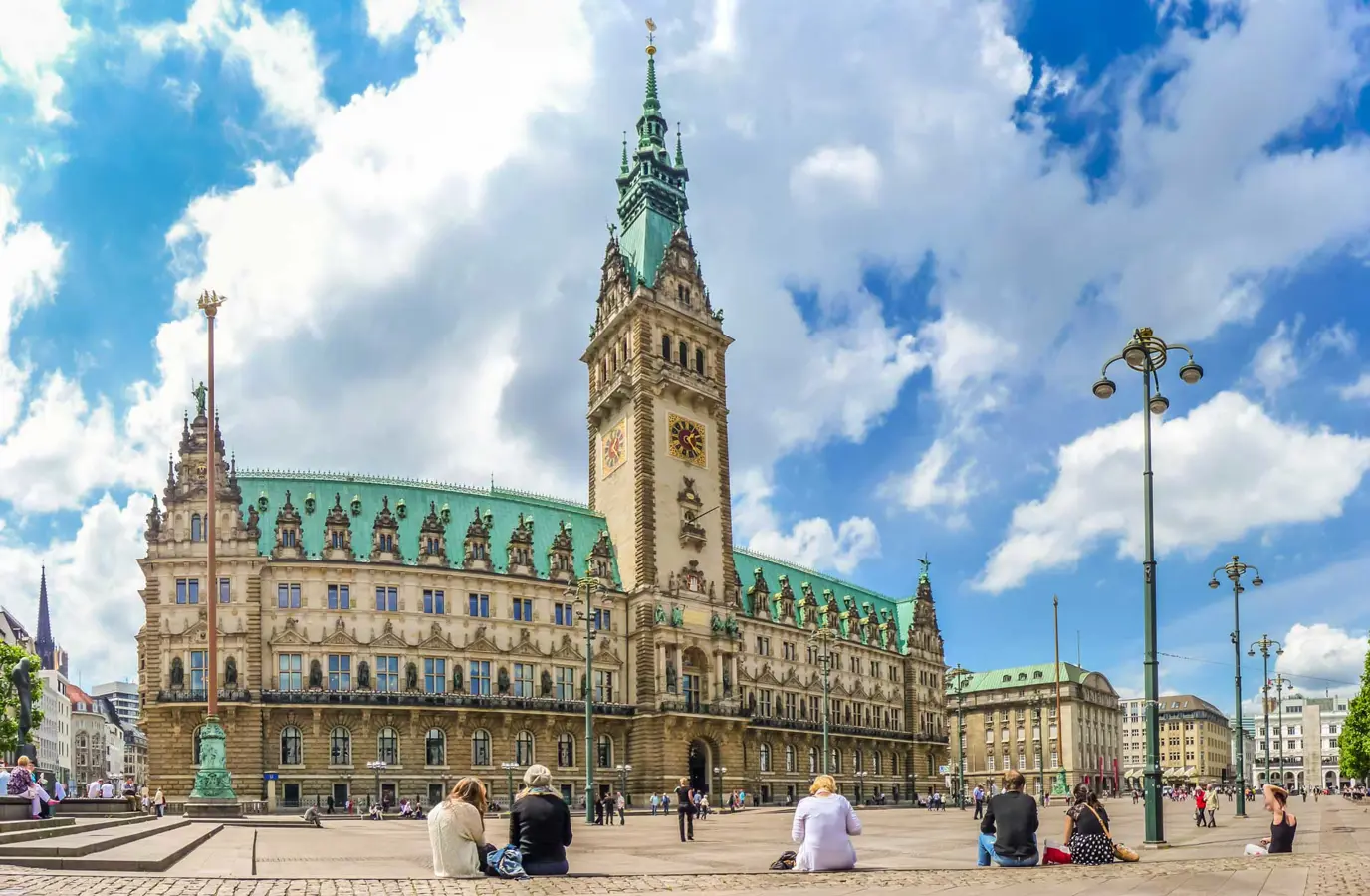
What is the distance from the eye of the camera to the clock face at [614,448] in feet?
307

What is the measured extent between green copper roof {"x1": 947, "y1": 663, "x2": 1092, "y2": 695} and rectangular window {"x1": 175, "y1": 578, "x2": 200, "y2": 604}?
372 ft

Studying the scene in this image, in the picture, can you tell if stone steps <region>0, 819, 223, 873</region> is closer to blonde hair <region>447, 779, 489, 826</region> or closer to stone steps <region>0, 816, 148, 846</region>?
stone steps <region>0, 816, 148, 846</region>

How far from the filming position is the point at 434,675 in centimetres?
7894

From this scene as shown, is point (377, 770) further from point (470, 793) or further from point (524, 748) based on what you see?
point (470, 793)

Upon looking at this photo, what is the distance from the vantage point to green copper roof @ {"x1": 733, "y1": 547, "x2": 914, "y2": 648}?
104 meters

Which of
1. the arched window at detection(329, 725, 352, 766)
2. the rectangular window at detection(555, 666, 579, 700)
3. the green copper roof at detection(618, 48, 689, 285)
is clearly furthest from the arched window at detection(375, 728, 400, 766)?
the green copper roof at detection(618, 48, 689, 285)

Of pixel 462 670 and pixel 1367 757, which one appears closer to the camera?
pixel 462 670

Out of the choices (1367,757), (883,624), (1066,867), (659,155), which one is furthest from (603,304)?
(1066,867)

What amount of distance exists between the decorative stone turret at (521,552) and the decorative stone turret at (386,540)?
26.0 feet

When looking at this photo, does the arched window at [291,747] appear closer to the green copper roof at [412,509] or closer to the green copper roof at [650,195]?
the green copper roof at [412,509]

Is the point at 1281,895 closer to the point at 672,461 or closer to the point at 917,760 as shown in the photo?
the point at 672,461

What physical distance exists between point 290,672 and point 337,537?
9.15 meters

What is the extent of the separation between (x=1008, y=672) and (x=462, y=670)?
→ 11204cm

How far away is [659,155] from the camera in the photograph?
105 m
